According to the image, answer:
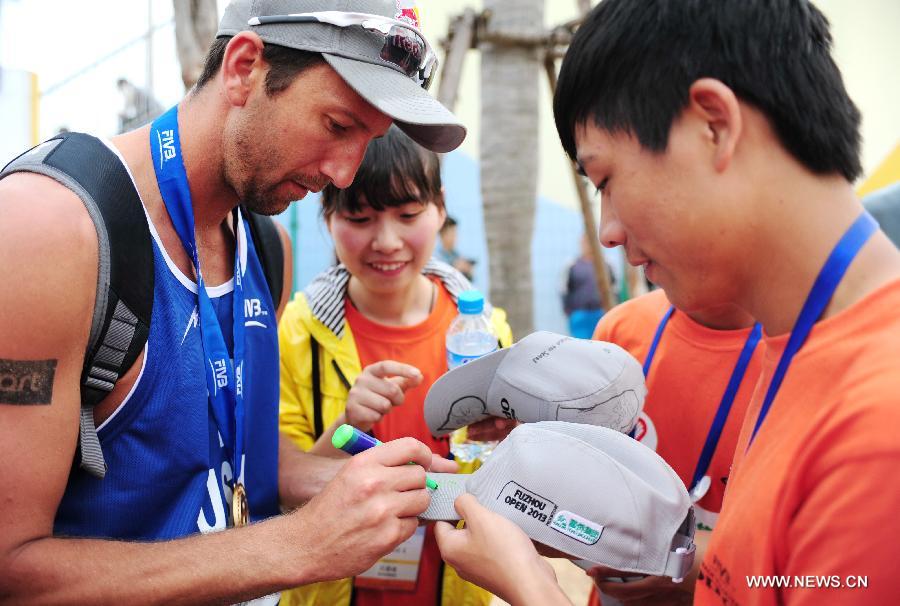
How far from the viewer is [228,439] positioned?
1.91 m

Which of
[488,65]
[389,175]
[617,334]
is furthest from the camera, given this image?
[488,65]

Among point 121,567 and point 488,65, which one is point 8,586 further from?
point 488,65

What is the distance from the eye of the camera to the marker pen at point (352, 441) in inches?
65.9

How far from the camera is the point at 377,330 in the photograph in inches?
109

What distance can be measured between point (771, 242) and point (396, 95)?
3.73ft

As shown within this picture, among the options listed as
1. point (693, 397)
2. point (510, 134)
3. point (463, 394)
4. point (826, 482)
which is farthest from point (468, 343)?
point (510, 134)

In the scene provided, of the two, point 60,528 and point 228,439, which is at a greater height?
point 228,439

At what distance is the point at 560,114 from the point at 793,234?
51 centimetres

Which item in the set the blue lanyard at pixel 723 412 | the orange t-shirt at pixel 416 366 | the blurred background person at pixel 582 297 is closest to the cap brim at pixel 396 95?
the orange t-shirt at pixel 416 366

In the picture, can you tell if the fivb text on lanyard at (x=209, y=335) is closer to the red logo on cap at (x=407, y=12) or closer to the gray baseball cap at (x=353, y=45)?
the gray baseball cap at (x=353, y=45)

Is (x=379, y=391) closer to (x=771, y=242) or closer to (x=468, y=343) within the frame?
(x=468, y=343)

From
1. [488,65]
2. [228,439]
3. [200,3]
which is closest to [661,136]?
[228,439]

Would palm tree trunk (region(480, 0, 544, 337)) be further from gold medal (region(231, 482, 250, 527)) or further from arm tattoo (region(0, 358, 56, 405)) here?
arm tattoo (region(0, 358, 56, 405))

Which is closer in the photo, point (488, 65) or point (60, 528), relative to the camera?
point (60, 528)
